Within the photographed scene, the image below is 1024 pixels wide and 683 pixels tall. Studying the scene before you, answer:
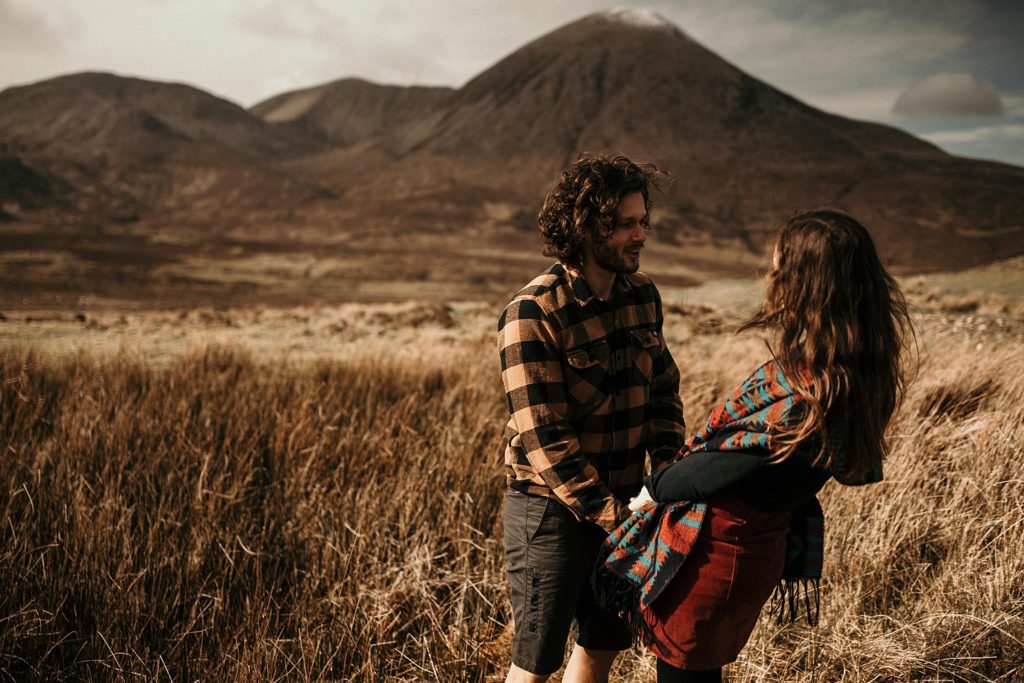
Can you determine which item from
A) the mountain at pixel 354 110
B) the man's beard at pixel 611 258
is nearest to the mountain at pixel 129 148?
the mountain at pixel 354 110

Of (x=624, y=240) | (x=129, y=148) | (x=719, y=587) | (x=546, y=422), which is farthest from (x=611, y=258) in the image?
(x=129, y=148)

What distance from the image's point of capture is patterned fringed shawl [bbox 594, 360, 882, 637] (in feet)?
4.12

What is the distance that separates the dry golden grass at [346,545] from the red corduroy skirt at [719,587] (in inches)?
33.2

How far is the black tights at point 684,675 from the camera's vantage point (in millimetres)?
1422

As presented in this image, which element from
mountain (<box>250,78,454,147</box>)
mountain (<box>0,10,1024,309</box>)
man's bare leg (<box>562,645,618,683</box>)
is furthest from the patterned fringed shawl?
mountain (<box>250,78,454,147</box>)

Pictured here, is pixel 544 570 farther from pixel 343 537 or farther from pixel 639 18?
pixel 639 18

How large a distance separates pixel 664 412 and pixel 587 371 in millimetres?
391

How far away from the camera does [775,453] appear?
4.00 feet

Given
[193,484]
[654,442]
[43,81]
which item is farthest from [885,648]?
[43,81]

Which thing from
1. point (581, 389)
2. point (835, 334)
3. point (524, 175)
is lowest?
point (581, 389)

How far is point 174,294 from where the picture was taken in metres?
20.8

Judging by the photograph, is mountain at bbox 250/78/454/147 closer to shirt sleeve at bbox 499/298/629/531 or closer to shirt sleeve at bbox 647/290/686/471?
shirt sleeve at bbox 647/290/686/471

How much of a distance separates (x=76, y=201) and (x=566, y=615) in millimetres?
72527

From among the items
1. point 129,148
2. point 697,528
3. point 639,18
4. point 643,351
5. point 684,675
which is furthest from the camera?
point 639,18
